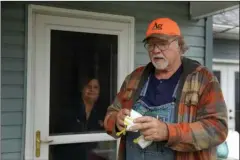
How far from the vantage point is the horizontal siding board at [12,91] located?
10.7 feet

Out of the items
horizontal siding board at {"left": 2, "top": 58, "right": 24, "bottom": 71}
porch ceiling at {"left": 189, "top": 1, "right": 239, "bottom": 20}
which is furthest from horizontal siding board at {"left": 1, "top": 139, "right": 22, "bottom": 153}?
porch ceiling at {"left": 189, "top": 1, "right": 239, "bottom": 20}

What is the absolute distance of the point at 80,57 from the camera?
11.8ft

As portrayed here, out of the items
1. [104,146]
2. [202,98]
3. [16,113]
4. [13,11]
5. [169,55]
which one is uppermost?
[13,11]

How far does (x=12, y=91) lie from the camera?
327 centimetres

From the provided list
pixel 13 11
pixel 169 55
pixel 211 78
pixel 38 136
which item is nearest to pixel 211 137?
pixel 211 78

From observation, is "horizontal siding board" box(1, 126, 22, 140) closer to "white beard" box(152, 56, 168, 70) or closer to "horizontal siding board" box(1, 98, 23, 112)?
"horizontal siding board" box(1, 98, 23, 112)

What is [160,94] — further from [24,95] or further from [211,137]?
[24,95]

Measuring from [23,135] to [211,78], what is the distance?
2.00 m

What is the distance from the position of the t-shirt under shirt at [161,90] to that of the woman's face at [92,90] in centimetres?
162

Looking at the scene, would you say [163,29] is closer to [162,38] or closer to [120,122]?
[162,38]

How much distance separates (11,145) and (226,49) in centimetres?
586

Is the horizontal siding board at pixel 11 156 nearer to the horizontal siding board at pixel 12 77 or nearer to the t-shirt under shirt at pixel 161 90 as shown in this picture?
the horizontal siding board at pixel 12 77

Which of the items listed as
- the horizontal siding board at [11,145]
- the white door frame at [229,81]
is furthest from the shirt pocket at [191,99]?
the white door frame at [229,81]

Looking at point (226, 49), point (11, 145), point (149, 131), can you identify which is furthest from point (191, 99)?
point (226, 49)
